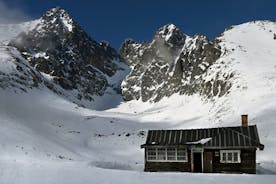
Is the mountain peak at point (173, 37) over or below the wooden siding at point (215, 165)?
over

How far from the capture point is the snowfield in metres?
27.1

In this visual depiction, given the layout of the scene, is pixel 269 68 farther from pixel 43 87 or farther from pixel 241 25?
pixel 43 87

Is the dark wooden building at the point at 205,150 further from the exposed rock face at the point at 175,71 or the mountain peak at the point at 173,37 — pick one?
the mountain peak at the point at 173,37

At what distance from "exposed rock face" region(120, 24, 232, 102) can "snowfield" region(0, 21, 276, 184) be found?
3.31 metres

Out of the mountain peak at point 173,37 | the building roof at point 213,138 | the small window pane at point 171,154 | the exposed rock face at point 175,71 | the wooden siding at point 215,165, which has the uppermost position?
Result: the mountain peak at point 173,37

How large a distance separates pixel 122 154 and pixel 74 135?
15396 millimetres

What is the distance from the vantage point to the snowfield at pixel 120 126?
2709cm

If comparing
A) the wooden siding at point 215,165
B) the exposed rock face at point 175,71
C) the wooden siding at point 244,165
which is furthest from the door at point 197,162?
the exposed rock face at point 175,71

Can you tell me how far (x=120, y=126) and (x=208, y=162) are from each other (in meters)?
47.4

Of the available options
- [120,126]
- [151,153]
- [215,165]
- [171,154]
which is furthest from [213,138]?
[120,126]

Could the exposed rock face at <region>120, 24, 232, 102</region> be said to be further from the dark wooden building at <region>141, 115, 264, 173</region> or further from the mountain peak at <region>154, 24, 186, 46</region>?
the dark wooden building at <region>141, 115, 264, 173</region>

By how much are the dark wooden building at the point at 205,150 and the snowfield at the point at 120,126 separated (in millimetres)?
2292

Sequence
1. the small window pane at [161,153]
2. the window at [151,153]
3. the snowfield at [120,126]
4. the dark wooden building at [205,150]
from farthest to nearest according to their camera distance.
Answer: the window at [151,153] → the small window pane at [161,153] → the dark wooden building at [205,150] → the snowfield at [120,126]

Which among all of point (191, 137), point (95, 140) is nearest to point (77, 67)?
point (95, 140)
